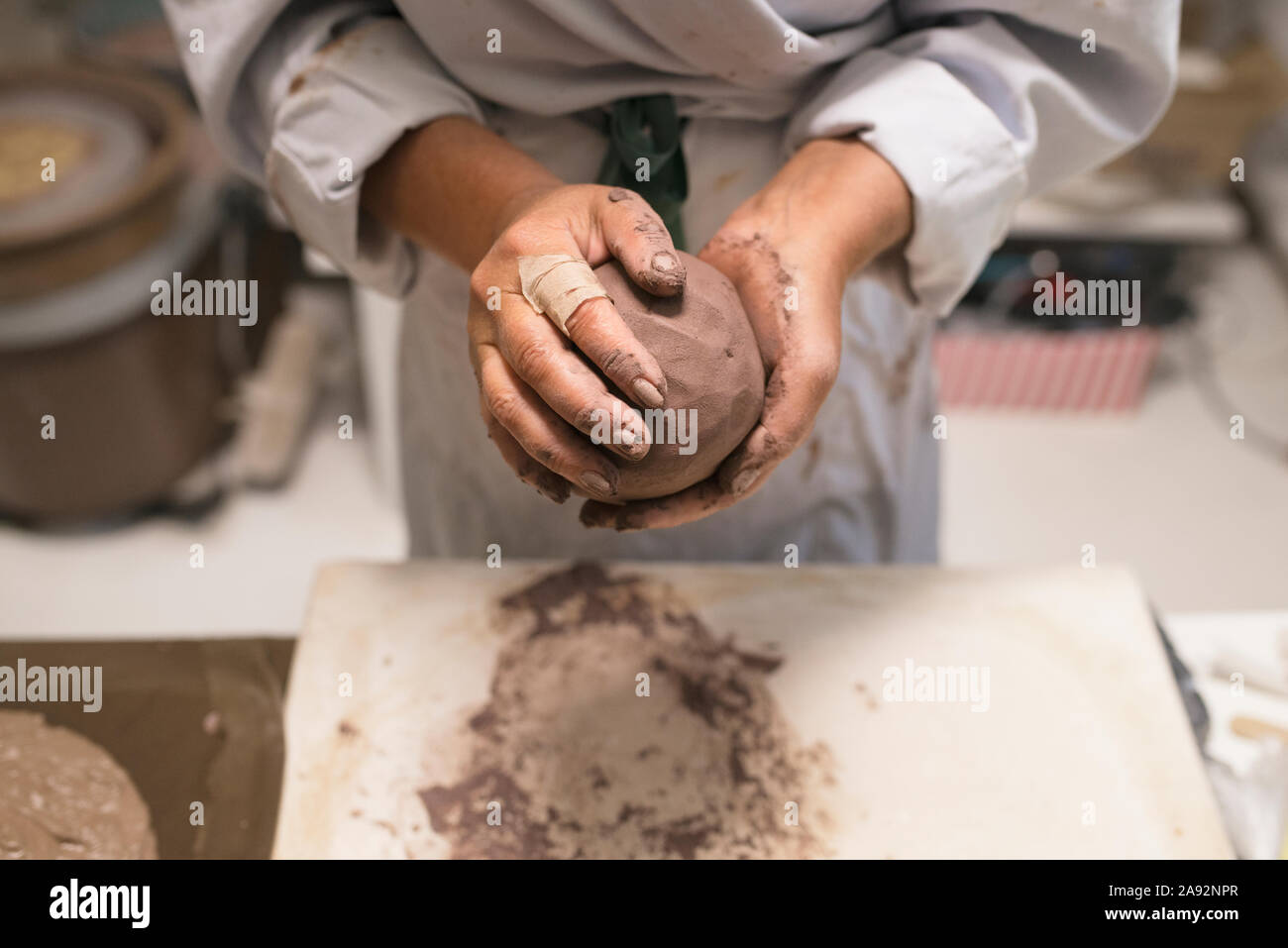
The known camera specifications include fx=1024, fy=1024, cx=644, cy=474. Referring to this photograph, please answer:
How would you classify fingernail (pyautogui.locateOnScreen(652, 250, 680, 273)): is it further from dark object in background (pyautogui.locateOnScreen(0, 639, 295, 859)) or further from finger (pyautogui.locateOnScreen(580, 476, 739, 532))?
dark object in background (pyautogui.locateOnScreen(0, 639, 295, 859))

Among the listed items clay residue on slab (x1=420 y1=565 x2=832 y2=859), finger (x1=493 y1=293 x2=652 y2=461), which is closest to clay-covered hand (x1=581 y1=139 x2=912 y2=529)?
finger (x1=493 y1=293 x2=652 y2=461)

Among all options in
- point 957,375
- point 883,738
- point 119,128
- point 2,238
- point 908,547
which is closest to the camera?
point 883,738

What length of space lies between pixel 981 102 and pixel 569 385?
1.60 ft

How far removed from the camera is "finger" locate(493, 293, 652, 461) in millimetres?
666

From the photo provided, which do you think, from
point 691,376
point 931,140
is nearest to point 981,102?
point 931,140

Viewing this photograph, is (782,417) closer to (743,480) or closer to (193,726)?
(743,480)

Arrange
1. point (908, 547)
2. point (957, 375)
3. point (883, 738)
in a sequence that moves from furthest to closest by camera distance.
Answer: point (957, 375), point (908, 547), point (883, 738)

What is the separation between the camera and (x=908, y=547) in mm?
1202

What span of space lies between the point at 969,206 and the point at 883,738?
0.49 m

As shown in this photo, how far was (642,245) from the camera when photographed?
0.72m

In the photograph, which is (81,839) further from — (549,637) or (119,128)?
(119,128)

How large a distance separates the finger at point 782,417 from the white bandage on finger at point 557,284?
0.16 m

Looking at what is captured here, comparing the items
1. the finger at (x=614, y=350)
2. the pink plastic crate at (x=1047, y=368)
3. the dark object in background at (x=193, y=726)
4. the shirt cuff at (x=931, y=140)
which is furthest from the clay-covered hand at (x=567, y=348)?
the pink plastic crate at (x=1047, y=368)
